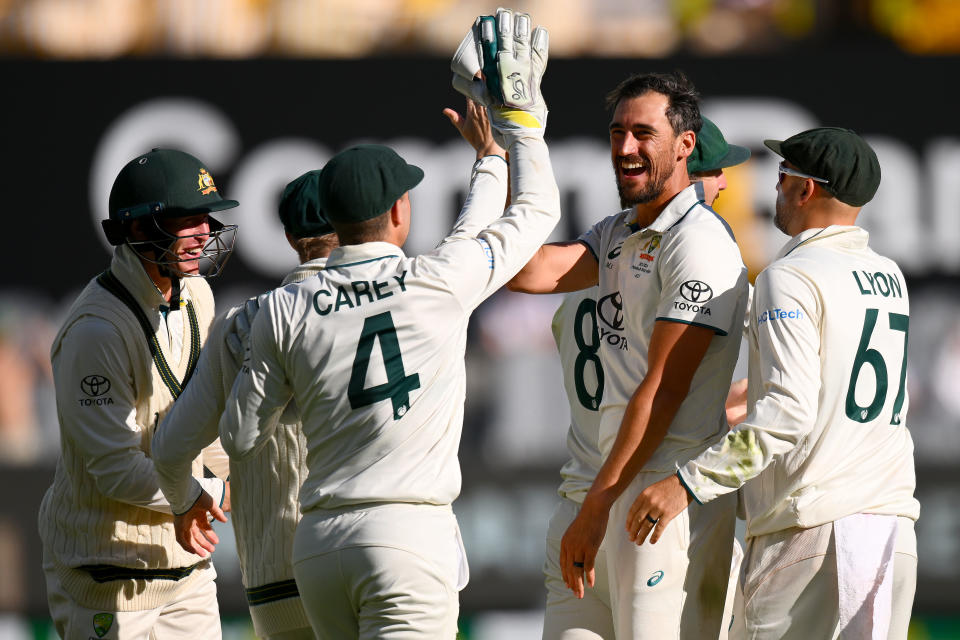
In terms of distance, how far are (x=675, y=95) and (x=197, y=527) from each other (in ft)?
6.06

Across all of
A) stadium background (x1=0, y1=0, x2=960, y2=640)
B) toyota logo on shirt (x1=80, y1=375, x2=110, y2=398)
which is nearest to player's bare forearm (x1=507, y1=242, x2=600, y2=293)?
toyota logo on shirt (x1=80, y1=375, x2=110, y2=398)

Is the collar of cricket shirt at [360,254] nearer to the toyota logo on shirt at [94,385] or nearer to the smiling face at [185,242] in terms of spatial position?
the smiling face at [185,242]

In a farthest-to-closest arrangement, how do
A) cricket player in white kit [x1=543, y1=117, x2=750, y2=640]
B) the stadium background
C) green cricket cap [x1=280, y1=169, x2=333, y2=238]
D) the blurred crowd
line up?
the blurred crowd < the stadium background < green cricket cap [x1=280, y1=169, x2=333, y2=238] < cricket player in white kit [x1=543, y1=117, x2=750, y2=640]

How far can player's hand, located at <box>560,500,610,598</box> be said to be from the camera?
3.54m

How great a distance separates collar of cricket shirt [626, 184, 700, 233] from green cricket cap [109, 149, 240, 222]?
4.09 ft

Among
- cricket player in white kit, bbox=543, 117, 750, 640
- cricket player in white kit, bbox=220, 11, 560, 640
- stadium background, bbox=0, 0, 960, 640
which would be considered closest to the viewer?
cricket player in white kit, bbox=220, 11, 560, 640

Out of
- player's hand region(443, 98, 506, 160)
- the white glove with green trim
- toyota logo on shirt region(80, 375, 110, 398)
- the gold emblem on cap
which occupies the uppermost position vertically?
the white glove with green trim

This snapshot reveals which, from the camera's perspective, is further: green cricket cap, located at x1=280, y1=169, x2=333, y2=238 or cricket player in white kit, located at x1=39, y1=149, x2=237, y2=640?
green cricket cap, located at x1=280, y1=169, x2=333, y2=238

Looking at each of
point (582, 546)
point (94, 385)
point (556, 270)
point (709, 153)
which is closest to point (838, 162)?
point (709, 153)

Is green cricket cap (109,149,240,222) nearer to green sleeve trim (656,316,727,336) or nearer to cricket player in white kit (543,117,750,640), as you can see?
cricket player in white kit (543,117,750,640)

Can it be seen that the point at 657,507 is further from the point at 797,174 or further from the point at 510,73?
the point at 510,73

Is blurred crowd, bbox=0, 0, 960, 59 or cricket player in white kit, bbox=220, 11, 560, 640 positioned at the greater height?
blurred crowd, bbox=0, 0, 960, 59

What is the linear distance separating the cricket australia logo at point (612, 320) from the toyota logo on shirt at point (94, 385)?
1454 millimetres

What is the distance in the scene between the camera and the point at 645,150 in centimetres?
375
